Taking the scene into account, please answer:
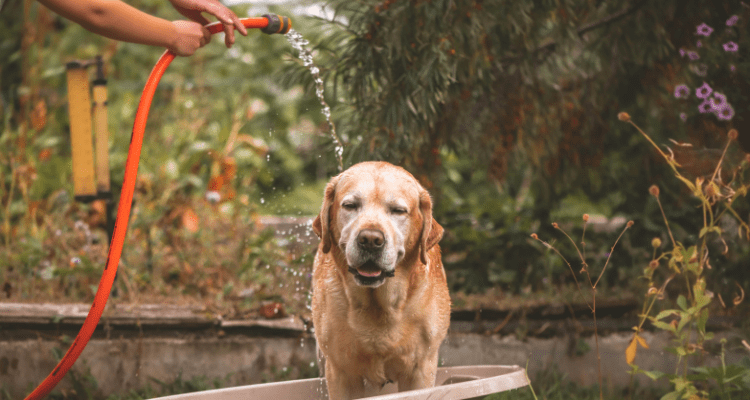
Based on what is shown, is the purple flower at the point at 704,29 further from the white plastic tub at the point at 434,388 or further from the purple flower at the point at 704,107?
the white plastic tub at the point at 434,388

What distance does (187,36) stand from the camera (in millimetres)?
2129

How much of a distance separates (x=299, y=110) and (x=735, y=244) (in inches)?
216

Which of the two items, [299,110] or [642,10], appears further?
[299,110]

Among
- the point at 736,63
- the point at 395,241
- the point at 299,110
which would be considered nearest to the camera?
the point at 395,241

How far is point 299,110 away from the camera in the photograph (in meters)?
8.01

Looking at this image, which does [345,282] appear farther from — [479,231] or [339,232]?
[479,231]

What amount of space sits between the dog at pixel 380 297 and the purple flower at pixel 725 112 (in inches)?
76.3

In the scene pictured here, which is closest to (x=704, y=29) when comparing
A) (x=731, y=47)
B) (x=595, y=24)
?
(x=731, y=47)

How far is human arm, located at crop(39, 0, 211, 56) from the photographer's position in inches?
74.0

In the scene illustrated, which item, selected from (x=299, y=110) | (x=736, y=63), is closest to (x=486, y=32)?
(x=736, y=63)

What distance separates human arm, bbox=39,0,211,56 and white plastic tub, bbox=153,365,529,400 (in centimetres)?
137

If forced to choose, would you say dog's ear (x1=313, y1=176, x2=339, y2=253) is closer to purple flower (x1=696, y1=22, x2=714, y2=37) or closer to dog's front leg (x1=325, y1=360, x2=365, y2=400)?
dog's front leg (x1=325, y1=360, x2=365, y2=400)

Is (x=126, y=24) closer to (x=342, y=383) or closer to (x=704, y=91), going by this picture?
(x=342, y=383)

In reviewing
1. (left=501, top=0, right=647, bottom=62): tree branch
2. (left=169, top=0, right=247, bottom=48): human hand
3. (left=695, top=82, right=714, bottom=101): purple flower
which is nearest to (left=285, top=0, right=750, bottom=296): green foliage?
(left=501, top=0, right=647, bottom=62): tree branch
